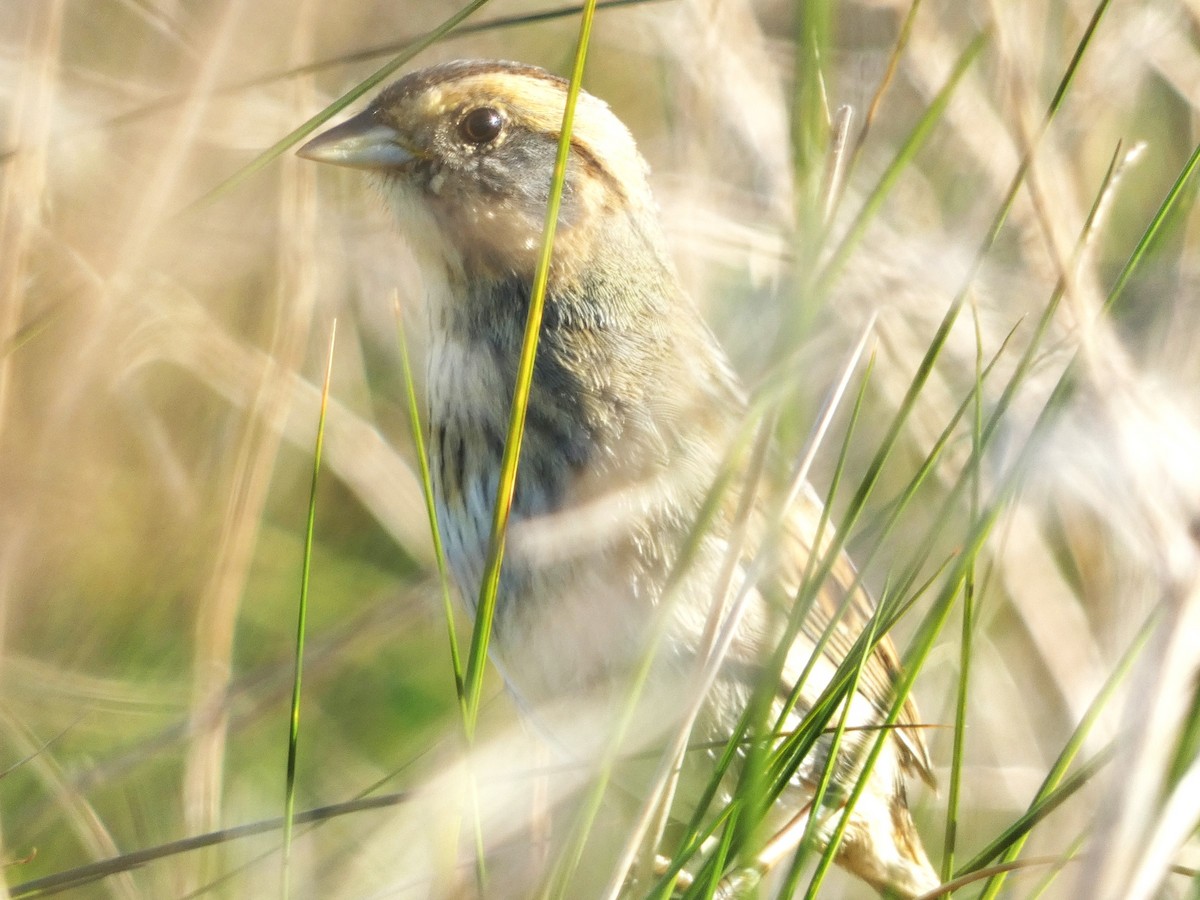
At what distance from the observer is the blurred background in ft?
5.78

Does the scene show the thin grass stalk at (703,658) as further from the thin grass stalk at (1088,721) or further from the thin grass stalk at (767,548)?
the thin grass stalk at (1088,721)

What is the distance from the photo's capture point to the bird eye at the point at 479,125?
1.86 m

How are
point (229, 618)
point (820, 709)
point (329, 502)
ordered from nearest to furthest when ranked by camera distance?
point (820, 709), point (229, 618), point (329, 502)

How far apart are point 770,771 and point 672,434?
1.98 ft

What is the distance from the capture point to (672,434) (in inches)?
68.7

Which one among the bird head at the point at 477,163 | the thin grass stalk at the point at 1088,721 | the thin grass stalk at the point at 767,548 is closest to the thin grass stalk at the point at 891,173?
the thin grass stalk at the point at 767,548

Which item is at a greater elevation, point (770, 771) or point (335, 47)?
point (335, 47)

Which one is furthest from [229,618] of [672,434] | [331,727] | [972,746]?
[972,746]

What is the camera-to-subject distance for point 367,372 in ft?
10.2

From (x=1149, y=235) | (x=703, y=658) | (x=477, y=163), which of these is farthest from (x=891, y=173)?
(x=477, y=163)

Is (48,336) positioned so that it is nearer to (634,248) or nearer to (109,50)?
(109,50)

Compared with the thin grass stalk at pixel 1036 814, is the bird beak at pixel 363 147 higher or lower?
higher

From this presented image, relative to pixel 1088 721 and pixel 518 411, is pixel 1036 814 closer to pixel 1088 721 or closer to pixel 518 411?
pixel 1088 721

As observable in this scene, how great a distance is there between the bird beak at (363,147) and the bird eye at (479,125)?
8 centimetres
